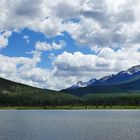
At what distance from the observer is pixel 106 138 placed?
78438mm

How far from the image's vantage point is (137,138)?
76875 mm

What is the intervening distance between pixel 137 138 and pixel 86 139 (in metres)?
11.2

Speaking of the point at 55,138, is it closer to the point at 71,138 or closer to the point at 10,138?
the point at 71,138

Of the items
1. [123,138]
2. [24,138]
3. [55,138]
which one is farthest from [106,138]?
[24,138]

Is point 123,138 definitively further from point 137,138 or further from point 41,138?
point 41,138

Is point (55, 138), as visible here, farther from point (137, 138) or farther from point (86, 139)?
point (137, 138)

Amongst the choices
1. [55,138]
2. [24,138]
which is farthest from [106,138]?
[24,138]

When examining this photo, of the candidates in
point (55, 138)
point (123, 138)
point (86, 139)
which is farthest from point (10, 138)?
point (123, 138)

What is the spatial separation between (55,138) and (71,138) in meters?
3.63

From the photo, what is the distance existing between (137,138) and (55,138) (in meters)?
18.3

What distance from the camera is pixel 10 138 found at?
8006cm

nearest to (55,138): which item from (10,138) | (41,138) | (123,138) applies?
(41,138)

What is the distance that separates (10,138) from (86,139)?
1758cm

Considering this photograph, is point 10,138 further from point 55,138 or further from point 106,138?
point 106,138
